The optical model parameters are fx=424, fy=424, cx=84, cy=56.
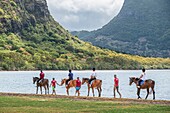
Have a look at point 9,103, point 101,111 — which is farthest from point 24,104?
point 101,111

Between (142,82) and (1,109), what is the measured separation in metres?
22.9

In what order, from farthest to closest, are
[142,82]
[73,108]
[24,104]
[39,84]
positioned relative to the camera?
1. [39,84]
2. [142,82]
3. [24,104]
4. [73,108]

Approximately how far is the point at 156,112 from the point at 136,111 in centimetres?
193

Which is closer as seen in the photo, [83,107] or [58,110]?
[58,110]

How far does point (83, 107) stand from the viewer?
4097cm

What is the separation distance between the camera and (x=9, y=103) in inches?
1716

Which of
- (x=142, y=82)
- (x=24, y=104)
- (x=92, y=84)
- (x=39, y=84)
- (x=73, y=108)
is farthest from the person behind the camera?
(x=39, y=84)

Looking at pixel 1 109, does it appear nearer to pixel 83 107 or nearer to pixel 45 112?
pixel 45 112

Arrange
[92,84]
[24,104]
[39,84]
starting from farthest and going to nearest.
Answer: [39,84] → [92,84] → [24,104]

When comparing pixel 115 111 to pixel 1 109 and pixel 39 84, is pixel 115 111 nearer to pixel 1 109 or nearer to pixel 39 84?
pixel 1 109

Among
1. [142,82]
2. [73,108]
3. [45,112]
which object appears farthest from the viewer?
[142,82]

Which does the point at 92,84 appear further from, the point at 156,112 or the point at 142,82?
the point at 156,112

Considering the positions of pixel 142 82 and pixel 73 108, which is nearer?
pixel 73 108

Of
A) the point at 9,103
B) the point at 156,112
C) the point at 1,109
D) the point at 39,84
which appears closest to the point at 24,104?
the point at 9,103
